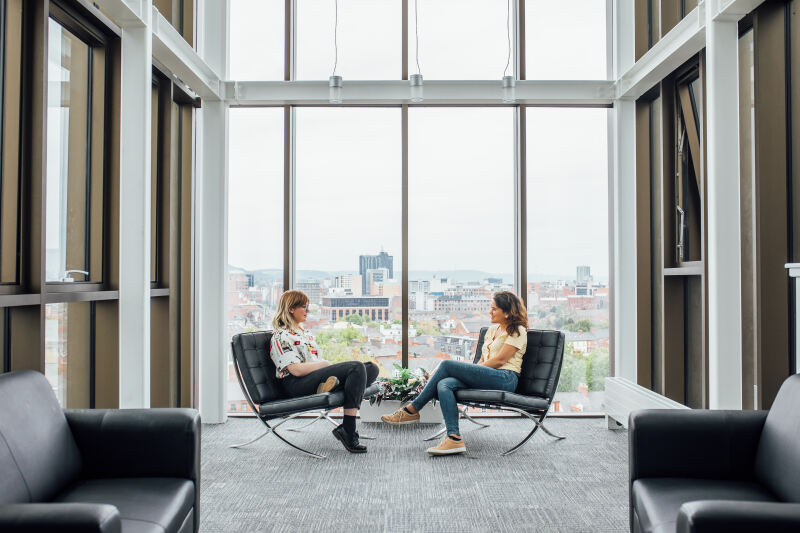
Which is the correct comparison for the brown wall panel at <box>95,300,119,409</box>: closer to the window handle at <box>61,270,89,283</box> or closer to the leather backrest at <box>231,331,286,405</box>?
the window handle at <box>61,270,89,283</box>

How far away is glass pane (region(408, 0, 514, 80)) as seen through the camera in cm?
540

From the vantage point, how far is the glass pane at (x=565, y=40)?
5363mm

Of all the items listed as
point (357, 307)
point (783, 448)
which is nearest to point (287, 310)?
point (357, 307)

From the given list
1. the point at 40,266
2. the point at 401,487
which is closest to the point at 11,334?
the point at 40,266

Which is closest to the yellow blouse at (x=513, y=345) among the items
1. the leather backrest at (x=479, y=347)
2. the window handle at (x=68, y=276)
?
the leather backrest at (x=479, y=347)

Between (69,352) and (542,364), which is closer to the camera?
(69,352)

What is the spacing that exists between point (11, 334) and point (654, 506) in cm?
286

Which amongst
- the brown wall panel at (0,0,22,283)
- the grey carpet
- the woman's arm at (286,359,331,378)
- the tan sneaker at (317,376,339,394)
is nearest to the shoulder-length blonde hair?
the woman's arm at (286,359,331,378)

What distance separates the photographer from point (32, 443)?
208cm

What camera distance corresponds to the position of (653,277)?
4.86m

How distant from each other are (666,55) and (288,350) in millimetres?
3511

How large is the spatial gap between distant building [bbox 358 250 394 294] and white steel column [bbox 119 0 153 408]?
2.19 m

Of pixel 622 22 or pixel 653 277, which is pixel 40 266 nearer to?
pixel 653 277

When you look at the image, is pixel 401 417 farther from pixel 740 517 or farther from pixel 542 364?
pixel 740 517
